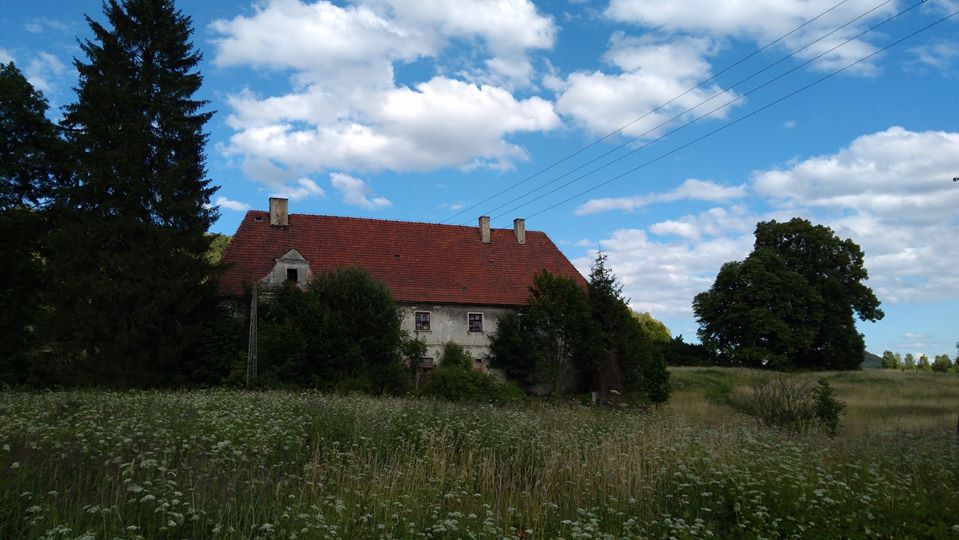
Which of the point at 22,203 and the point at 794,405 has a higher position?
the point at 22,203

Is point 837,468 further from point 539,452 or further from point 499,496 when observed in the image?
point 499,496

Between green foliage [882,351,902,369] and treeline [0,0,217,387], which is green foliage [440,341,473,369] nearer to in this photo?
treeline [0,0,217,387]

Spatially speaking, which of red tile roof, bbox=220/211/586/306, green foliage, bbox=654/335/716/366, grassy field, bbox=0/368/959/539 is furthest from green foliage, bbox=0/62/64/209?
green foliage, bbox=654/335/716/366

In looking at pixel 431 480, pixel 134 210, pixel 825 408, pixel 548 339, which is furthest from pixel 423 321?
pixel 431 480

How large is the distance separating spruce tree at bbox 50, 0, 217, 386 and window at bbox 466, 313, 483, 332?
42.7 ft

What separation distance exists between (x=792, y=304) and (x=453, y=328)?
30.9 m

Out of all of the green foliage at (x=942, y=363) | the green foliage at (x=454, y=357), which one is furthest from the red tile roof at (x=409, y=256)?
the green foliage at (x=942, y=363)

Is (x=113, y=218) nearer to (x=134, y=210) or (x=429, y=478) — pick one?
(x=134, y=210)

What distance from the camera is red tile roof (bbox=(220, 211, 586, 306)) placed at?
34750mm

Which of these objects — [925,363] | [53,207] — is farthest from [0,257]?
[925,363]

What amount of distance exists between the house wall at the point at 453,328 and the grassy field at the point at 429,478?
21.7 m

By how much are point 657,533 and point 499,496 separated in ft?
5.93

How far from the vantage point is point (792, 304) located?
52750 mm

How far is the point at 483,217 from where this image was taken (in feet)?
133
